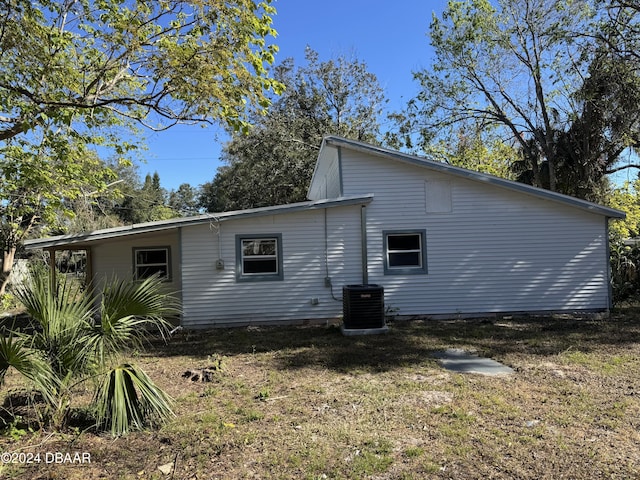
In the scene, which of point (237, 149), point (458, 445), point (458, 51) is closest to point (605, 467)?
point (458, 445)

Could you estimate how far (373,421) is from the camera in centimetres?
456

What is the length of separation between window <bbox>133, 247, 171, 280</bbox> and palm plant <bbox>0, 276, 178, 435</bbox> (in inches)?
343

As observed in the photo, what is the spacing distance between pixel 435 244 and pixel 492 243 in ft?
4.85

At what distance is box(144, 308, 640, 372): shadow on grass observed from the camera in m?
7.34

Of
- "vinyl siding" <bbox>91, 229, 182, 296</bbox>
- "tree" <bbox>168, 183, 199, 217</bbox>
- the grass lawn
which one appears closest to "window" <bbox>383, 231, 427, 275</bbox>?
the grass lawn

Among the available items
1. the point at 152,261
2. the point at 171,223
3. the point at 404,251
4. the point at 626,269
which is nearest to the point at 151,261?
the point at 152,261

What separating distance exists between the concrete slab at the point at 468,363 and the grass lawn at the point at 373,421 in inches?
8.3

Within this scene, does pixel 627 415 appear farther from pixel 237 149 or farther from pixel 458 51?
pixel 237 149

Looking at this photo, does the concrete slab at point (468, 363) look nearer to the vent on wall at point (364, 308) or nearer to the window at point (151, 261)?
the vent on wall at point (364, 308)

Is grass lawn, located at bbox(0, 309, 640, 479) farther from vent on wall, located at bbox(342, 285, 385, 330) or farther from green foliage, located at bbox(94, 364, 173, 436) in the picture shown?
vent on wall, located at bbox(342, 285, 385, 330)

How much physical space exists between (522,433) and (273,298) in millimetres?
7208

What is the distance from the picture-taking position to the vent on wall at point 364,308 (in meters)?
9.21

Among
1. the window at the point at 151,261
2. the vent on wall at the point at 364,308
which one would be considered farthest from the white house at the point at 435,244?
the window at the point at 151,261

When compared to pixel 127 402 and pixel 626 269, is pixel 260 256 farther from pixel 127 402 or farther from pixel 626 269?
pixel 626 269
